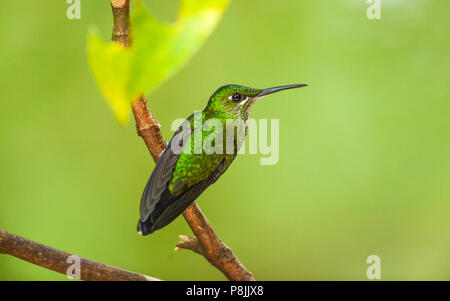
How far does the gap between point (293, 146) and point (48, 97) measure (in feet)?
2.92

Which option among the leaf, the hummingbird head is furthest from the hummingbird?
the leaf

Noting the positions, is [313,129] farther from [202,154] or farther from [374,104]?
[202,154]

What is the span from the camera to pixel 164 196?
62cm

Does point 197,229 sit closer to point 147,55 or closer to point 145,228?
point 145,228

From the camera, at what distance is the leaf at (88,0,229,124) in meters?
0.12

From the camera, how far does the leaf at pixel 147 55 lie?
12cm

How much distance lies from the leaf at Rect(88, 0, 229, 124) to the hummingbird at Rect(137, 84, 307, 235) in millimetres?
450

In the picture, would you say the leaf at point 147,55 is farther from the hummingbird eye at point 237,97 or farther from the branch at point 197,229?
the hummingbird eye at point 237,97

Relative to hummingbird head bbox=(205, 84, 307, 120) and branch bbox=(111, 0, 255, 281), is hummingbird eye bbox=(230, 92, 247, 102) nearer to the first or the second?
hummingbird head bbox=(205, 84, 307, 120)

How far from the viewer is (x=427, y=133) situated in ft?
5.60

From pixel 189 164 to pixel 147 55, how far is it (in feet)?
1.80

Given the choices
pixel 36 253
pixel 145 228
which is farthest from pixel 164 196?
pixel 36 253

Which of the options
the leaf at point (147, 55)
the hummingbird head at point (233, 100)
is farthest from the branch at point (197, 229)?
the leaf at point (147, 55)
